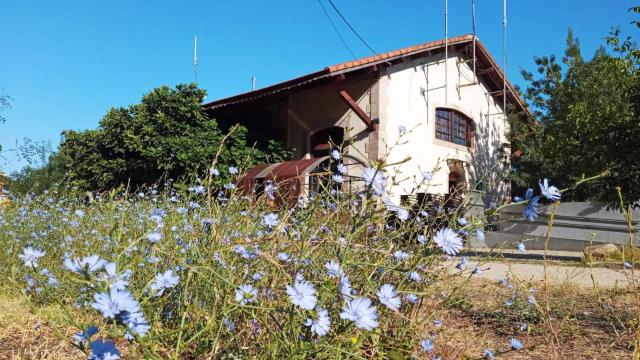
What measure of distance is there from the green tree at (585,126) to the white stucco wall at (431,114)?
0.89 metres

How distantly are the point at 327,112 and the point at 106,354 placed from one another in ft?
33.5

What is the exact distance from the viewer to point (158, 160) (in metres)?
9.91

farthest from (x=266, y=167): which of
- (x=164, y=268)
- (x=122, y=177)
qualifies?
(x=164, y=268)

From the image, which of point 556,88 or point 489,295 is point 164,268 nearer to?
point 489,295

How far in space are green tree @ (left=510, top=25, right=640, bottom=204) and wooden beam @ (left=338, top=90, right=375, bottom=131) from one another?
3.78m

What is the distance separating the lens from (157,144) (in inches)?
398

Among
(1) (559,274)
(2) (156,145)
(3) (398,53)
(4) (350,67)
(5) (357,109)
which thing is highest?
(3) (398,53)

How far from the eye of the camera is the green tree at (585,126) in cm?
712

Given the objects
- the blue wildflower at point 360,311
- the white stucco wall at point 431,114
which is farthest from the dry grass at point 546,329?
the white stucco wall at point 431,114

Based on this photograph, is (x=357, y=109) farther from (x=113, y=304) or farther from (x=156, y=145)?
(x=113, y=304)

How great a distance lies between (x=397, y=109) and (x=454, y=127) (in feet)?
8.56

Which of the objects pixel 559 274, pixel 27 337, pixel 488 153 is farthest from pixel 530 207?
pixel 488 153

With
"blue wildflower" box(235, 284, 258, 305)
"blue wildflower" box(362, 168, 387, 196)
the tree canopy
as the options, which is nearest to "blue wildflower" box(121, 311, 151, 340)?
"blue wildflower" box(235, 284, 258, 305)

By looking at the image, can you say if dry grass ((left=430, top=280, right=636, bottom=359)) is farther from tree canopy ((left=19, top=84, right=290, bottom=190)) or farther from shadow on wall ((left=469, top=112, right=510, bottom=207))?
shadow on wall ((left=469, top=112, right=510, bottom=207))
